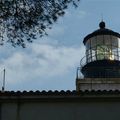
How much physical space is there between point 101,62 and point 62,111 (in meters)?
11.5

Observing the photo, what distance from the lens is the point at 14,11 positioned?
12.2m

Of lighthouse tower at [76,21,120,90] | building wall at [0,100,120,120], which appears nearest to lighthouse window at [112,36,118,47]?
lighthouse tower at [76,21,120,90]

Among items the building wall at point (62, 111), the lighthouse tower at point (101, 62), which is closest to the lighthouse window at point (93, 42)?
the lighthouse tower at point (101, 62)

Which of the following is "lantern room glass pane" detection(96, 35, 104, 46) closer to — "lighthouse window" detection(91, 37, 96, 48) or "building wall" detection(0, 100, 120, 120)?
"lighthouse window" detection(91, 37, 96, 48)

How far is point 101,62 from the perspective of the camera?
90.8ft

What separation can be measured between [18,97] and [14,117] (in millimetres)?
666

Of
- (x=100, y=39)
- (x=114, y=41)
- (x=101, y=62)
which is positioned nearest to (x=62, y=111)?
(x=101, y=62)

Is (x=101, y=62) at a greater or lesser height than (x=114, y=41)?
lesser

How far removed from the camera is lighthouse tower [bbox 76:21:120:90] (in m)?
26.3

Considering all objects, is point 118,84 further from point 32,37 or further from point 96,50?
point 32,37

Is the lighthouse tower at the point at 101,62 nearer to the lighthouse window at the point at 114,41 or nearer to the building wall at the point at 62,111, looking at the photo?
the lighthouse window at the point at 114,41

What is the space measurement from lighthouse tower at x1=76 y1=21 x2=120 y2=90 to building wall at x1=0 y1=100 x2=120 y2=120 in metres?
9.55

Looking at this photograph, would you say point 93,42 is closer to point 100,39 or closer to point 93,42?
point 93,42

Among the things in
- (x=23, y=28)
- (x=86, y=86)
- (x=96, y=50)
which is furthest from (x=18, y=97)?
(x=96, y=50)
